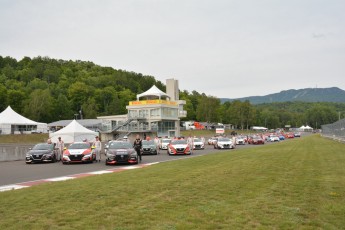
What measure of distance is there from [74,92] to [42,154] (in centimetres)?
10498

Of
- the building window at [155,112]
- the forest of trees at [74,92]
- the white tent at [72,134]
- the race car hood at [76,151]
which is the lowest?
the race car hood at [76,151]

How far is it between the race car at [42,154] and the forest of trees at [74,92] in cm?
8310

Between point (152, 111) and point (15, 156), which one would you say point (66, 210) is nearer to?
point (15, 156)

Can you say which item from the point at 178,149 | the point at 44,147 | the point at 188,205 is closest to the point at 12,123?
the point at 44,147

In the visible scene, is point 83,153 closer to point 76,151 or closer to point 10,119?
point 76,151

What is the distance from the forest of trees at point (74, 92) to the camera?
4326 inches

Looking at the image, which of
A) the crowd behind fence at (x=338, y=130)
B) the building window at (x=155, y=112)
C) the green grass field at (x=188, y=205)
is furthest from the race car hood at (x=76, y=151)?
the building window at (x=155, y=112)

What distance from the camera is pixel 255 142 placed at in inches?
2291

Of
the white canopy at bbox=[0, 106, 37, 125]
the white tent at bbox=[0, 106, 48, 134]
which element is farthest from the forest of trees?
the white canopy at bbox=[0, 106, 37, 125]

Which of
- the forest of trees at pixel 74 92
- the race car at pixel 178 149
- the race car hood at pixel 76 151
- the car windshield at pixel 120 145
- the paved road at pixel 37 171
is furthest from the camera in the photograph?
the forest of trees at pixel 74 92

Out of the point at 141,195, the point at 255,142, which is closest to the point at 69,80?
the point at 255,142

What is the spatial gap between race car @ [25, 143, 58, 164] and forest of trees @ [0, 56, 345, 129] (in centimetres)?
8310

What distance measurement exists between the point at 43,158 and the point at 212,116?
124032 mm

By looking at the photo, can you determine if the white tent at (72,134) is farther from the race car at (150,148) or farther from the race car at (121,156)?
the race car at (121,156)
